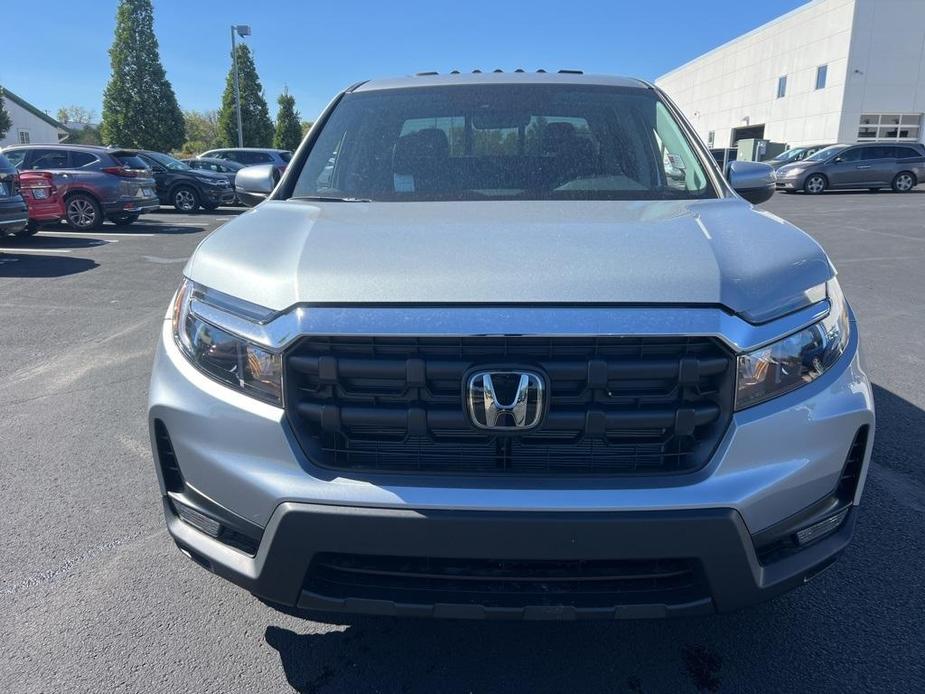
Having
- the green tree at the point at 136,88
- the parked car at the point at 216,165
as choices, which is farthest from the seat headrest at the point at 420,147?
the green tree at the point at 136,88

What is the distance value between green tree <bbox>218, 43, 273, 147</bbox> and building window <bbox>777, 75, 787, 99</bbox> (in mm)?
33337

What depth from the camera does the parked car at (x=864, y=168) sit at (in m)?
23.5

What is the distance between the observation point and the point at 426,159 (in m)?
2.95

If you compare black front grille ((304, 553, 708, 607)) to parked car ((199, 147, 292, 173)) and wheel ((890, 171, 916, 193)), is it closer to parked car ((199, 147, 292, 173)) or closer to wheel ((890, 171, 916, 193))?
parked car ((199, 147, 292, 173))

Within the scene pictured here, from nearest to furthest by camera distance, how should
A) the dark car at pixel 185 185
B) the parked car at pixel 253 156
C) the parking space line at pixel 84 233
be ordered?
the parking space line at pixel 84 233, the dark car at pixel 185 185, the parked car at pixel 253 156

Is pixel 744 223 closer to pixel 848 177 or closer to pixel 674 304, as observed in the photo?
pixel 674 304

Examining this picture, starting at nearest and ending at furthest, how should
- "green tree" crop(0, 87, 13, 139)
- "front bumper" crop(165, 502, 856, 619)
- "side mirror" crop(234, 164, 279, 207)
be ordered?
"front bumper" crop(165, 502, 856, 619) < "side mirror" crop(234, 164, 279, 207) < "green tree" crop(0, 87, 13, 139)

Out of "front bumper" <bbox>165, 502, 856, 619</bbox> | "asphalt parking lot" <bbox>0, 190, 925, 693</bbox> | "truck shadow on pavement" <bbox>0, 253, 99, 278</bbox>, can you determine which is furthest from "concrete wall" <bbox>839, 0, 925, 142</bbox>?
"front bumper" <bbox>165, 502, 856, 619</bbox>

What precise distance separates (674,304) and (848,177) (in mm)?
25882

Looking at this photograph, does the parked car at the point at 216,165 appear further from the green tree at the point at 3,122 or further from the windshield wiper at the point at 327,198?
the green tree at the point at 3,122

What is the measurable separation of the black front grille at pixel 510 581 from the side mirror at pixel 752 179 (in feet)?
7.07

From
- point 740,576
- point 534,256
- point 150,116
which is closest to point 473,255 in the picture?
point 534,256

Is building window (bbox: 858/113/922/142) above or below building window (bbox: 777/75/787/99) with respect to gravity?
below

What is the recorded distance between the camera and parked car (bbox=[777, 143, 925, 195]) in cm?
2353
